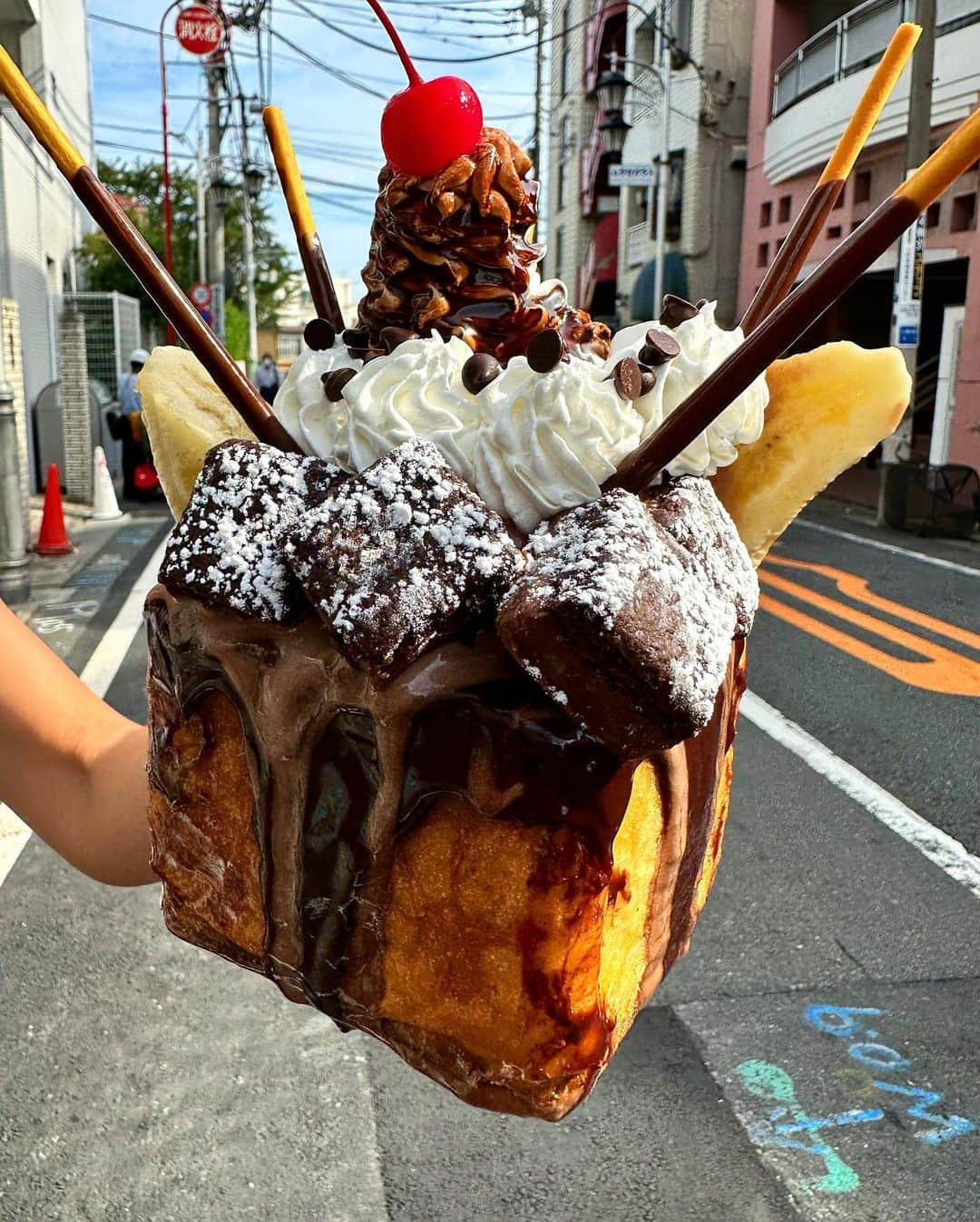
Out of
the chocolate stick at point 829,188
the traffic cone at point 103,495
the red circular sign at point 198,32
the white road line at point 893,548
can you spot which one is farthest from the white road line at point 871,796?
the traffic cone at point 103,495

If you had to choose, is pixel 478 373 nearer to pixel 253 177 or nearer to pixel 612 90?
pixel 612 90

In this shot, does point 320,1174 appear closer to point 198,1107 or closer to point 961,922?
point 198,1107

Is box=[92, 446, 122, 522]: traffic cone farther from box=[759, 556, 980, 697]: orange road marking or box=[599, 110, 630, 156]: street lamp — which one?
box=[599, 110, 630, 156]: street lamp

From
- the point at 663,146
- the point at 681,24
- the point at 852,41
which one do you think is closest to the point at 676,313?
the point at 852,41

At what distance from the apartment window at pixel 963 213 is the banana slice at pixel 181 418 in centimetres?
1440

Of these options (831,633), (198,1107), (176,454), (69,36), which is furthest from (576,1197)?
(69,36)

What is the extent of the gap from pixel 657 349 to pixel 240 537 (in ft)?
1.42

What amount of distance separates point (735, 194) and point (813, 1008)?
65.3 feet

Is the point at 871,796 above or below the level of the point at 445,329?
below

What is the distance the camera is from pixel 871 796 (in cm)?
449

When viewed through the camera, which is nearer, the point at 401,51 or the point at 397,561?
the point at 397,561

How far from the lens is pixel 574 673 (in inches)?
29.1

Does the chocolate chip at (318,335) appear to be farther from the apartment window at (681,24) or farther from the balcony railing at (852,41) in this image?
the apartment window at (681,24)

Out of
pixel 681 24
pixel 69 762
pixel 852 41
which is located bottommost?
pixel 69 762
